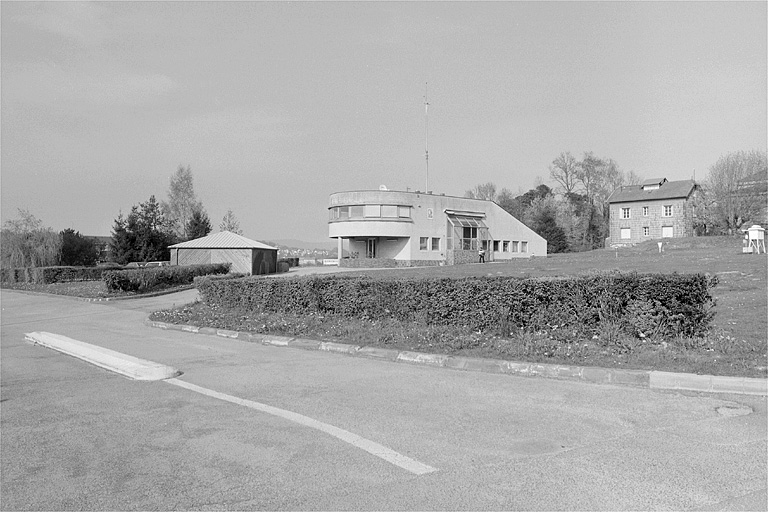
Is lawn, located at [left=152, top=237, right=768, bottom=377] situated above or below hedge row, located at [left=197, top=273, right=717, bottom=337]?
below

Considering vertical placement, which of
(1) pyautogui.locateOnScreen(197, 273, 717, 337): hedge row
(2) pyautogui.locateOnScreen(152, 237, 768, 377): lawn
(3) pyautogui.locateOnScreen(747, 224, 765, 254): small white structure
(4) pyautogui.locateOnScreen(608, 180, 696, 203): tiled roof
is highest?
(4) pyautogui.locateOnScreen(608, 180, 696, 203): tiled roof

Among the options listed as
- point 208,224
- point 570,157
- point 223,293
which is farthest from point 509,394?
point 570,157

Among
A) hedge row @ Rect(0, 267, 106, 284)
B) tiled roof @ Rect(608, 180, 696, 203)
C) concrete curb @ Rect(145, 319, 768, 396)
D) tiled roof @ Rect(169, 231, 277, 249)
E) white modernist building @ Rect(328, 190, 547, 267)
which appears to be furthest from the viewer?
tiled roof @ Rect(608, 180, 696, 203)

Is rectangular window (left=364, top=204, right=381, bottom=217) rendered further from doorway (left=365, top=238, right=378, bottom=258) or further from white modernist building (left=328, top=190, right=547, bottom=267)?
doorway (left=365, top=238, right=378, bottom=258)

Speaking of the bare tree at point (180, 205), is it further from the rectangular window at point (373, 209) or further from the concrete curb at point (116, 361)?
the concrete curb at point (116, 361)

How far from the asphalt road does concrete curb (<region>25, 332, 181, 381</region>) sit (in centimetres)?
30

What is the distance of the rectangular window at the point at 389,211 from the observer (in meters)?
51.2

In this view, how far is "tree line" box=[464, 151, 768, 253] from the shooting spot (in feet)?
188

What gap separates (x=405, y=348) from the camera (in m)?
10.5

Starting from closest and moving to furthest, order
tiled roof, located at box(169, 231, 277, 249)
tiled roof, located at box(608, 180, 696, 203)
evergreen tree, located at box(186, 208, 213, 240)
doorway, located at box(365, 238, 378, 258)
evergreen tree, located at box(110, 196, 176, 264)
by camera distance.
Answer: tiled roof, located at box(169, 231, 277, 249), doorway, located at box(365, 238, 378, 258), evergreen tree, located at box(110, 196, 176, 264), evergreen tree, located at box(186, 208, 213, 240), tiled roof, located at box(608, 180, 696, 203)

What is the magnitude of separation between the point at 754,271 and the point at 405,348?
16445 millimetres

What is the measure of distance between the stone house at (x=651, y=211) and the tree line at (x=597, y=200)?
177cm

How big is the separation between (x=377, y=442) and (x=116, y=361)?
6268 mm

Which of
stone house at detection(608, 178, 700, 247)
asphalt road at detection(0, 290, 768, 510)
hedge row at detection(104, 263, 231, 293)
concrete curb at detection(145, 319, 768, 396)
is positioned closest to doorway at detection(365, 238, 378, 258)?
hedge row at detection(104, 263, 231, 293)
